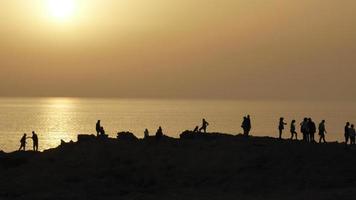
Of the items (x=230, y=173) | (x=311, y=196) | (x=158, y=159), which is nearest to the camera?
(x=311, y=196)

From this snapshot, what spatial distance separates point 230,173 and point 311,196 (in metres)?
7.03

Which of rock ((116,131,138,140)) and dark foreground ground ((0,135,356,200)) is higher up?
rock ((116,131,138,140))

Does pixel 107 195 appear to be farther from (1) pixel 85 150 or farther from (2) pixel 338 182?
(2) pixel 338 182

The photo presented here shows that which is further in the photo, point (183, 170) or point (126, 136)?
point (126, 136)

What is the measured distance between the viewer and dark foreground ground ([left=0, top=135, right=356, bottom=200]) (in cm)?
3456

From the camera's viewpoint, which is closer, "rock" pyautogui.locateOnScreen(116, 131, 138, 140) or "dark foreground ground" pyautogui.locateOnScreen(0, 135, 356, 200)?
"dark foreground ground" pyautogui.locateOnScreen(0, 135, 356, 200)

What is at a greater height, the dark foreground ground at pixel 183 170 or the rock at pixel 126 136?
the rock at pixel 126 136

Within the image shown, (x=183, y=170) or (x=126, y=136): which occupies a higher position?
(x=126, y=136)

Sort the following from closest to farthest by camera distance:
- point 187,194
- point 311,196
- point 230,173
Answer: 1. point 311,196
2. point 187,194
3. point 230,173

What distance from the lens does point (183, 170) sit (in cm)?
3881

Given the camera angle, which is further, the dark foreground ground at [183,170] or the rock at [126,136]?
the rock at [126,136]

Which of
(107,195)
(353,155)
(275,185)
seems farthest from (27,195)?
(353,155)

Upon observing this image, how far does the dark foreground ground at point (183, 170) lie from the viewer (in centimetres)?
3456

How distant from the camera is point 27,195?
35.1 meters
